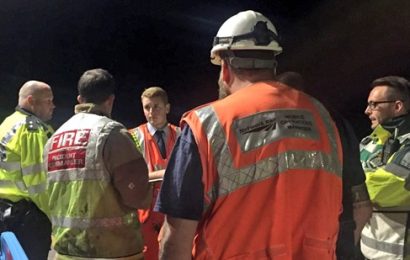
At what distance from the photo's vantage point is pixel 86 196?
2701 mm

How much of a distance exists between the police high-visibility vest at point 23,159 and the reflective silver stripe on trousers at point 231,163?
2.32 m

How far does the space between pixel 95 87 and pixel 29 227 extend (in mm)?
1563

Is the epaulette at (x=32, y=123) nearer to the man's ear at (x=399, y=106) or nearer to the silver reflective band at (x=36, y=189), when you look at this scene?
the silver reflective band at (x=36, y=189)

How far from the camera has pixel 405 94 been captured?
3188 millimetres

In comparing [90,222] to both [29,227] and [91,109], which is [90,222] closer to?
[91,109]

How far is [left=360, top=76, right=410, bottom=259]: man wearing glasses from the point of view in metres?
2.88

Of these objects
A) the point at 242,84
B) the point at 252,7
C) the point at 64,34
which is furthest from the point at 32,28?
the point at 242,84

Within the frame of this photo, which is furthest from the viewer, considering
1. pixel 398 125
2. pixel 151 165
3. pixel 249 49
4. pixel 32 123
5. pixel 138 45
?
pixel 138 45

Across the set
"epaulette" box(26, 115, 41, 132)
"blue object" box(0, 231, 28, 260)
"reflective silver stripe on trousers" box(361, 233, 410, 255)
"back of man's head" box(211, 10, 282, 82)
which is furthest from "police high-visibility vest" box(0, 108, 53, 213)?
"back of man's head" box(211, 10, 282, 82)

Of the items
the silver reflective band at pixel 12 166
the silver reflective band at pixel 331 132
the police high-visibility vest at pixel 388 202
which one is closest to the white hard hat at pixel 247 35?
the silver reflective band at pixel 331 132

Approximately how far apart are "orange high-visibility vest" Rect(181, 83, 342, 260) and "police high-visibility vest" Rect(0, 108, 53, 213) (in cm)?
228

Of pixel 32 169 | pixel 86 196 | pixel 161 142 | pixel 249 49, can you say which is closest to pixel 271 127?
pixel 249 49

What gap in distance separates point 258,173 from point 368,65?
606cm

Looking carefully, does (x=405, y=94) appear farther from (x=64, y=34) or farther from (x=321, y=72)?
(x=64, y=34)
